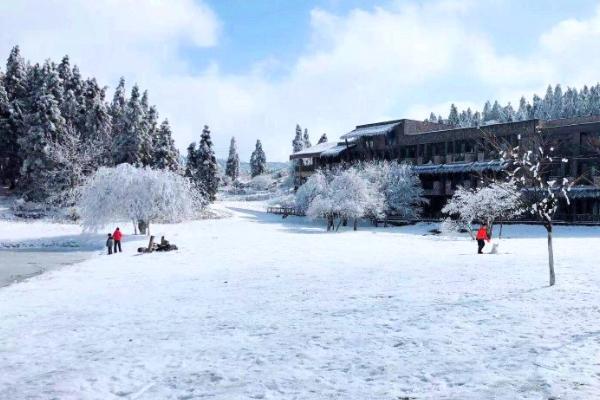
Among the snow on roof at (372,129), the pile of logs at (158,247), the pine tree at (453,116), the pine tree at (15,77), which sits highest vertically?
the pine tree at (453,116)

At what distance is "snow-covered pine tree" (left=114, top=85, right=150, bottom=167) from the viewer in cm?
6700

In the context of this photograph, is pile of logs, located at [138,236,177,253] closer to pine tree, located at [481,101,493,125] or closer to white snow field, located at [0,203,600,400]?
white snow field, located at [0,203,600,400]

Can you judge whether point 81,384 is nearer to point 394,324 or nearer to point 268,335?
point 268,335

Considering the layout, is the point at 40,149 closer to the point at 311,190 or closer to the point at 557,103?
the point at 311,190

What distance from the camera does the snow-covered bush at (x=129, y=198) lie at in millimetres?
42000

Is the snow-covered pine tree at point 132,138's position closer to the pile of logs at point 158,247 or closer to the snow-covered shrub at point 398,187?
the snow-covered shrub at point 398,187

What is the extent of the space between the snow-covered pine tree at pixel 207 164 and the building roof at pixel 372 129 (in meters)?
20.9

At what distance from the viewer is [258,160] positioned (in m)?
143

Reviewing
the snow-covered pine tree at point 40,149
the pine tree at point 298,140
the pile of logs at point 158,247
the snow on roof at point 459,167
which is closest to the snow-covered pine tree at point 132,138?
the snow-covered pine tree at point 40,149

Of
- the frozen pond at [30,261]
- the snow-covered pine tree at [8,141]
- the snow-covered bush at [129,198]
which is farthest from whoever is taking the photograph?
the snow-covered pine tree at [8,141]

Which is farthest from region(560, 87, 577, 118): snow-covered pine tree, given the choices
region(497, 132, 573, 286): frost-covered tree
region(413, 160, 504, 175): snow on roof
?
region(497, 132, 573, 286): frost-covered tree

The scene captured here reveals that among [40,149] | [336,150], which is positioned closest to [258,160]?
[336,150]

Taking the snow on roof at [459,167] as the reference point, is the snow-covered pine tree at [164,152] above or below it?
above

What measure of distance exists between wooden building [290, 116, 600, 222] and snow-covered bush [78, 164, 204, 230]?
25924 millimetres
